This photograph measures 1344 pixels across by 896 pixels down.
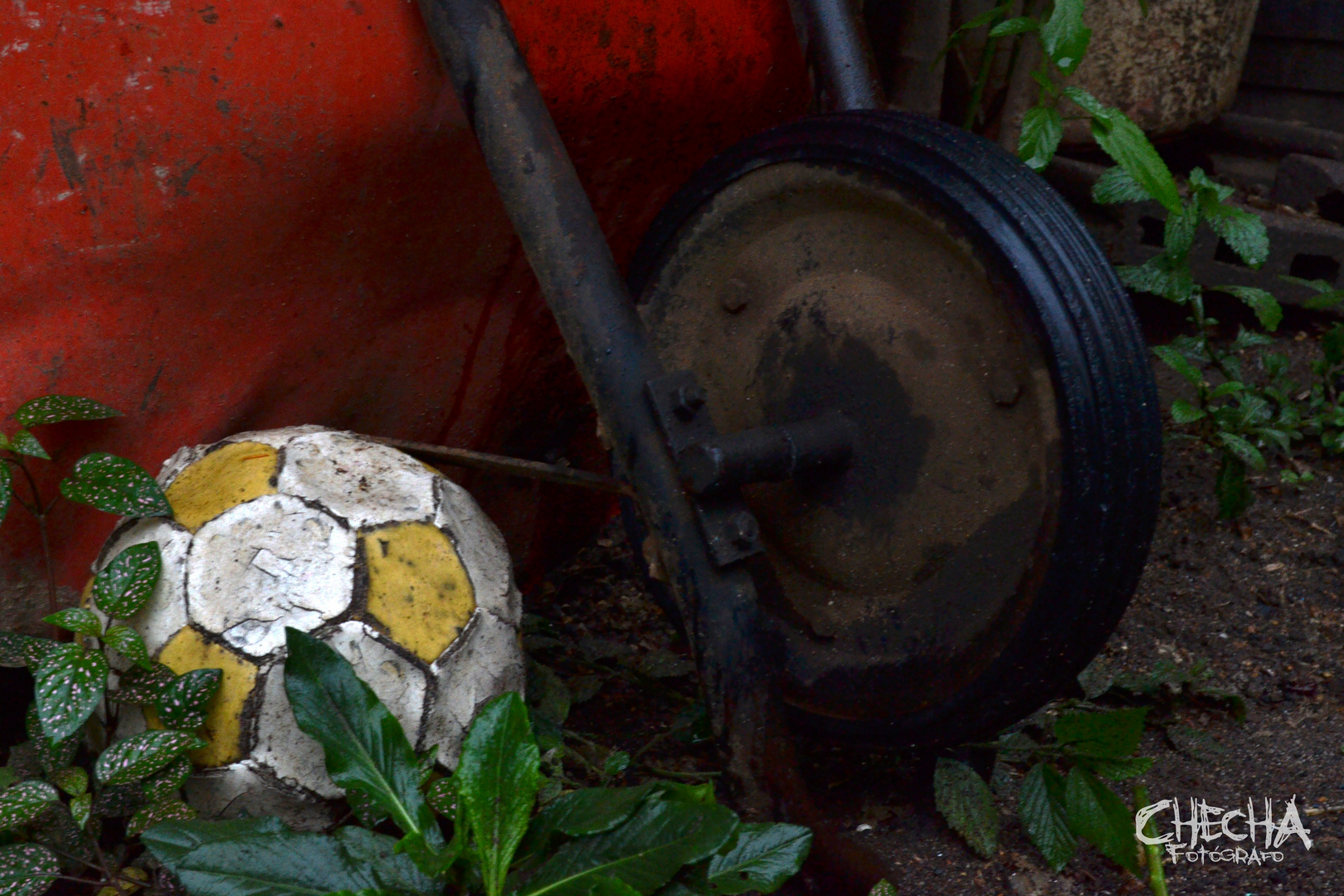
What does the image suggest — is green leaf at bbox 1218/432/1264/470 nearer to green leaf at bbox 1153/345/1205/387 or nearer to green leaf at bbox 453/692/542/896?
green leaf at bbox 1153/345/1205/387

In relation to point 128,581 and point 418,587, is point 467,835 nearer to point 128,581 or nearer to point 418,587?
point 418,587

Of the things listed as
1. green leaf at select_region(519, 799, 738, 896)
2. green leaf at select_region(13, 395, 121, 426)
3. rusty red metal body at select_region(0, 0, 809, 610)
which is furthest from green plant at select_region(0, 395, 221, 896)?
green leaf at select_region(519, 799, 738, 896)

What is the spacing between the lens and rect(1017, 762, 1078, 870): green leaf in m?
1.33

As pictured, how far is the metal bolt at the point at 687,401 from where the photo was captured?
129 centimetres

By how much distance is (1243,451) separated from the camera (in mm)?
2129

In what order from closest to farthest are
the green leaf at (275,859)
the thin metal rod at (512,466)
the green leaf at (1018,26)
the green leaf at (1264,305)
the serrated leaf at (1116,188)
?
the green leaf at (275,859) < the thin metal rod at (512,466) < the green leaf at (1018,26) < the serrated leaf at (1116,188) < the green leaf at (1264,305)

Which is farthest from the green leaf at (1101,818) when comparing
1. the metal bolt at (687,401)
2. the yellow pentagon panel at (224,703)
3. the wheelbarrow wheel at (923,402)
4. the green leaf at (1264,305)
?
the green leaf at (1264,305)

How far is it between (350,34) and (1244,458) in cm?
176

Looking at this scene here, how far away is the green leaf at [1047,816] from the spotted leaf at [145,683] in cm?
100

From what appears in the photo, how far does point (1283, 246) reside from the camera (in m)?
2.64

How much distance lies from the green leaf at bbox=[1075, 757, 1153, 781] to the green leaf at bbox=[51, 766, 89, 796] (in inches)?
45.7

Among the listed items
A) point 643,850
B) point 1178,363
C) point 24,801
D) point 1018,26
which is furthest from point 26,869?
point 1178,363

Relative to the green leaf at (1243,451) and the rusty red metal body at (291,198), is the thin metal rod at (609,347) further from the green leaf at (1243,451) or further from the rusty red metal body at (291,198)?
the green leaf at (1243,451)

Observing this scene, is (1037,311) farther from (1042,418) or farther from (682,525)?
(682,525)
